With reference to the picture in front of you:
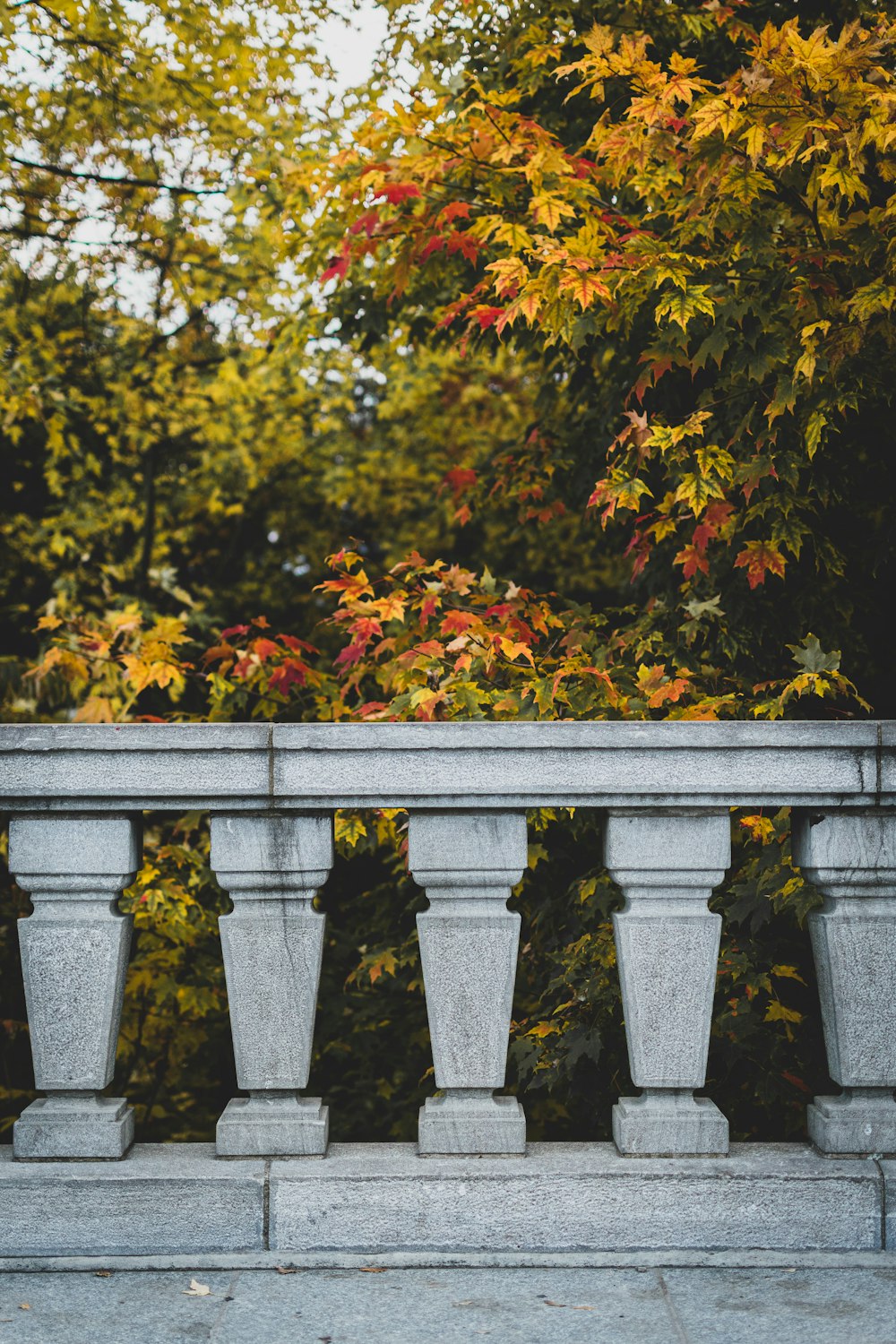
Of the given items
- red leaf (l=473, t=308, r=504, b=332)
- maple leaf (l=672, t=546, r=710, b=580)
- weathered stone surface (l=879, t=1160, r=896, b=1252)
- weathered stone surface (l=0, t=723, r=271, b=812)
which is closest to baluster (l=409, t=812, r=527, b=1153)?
weathered stone surface (l=0, t=723, r=271, b=812)

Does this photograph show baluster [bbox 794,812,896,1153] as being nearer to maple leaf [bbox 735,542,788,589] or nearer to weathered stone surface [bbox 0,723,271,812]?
weathered stone surface [bbox 0,723,271,812]

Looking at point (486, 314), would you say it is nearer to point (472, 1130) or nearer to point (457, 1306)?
point (472, 1130)

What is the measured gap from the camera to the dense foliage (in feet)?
10.7

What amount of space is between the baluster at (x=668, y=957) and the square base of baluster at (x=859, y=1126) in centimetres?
22

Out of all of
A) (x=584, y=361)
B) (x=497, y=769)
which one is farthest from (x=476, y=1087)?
(x=584, y=361)

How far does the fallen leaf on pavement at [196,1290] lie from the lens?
7.30 ft

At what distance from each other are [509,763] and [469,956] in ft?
1.35

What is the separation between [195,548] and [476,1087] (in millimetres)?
9470

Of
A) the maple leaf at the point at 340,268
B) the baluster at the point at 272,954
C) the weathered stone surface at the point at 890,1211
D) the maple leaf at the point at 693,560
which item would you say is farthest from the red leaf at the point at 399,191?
the weathered stone surface at the point at 890,1211

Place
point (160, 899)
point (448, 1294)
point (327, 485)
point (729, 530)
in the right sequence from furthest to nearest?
point (327, 485) → point (160, 899) → point (729, 530) → point (448, 1294)

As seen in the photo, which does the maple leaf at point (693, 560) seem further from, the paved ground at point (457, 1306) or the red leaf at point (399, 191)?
the paved ground at point (457, 1306)

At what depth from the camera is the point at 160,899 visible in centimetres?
394

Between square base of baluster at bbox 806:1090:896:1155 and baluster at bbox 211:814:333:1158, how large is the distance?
105cm

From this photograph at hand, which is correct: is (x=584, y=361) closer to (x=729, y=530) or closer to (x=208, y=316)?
(x=729, y=530)
